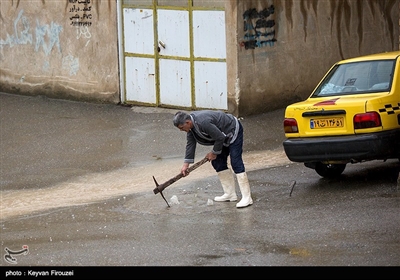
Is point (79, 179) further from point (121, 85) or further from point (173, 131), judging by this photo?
point (121, 85)

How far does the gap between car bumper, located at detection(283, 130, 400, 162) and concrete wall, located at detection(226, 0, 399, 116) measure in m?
4.93

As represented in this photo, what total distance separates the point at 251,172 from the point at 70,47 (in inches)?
270

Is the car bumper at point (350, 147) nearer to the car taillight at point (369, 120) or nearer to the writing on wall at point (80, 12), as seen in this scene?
the car taillight at point (369, 120)

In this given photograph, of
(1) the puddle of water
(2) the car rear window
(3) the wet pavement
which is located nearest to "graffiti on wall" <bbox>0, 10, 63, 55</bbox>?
(3) the wet pavement

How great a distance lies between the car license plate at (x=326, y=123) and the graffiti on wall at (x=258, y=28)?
16.4ft

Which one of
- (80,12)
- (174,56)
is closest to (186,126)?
(174,56)

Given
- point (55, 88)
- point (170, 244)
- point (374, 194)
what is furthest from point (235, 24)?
point (170, 244)

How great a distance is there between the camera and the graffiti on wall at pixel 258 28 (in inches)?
612

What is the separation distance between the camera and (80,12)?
57.8ft

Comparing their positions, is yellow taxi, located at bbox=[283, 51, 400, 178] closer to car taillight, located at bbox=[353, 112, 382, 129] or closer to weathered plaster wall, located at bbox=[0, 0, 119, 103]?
car taillight, located at bbox=[353, 112, 382, 129]

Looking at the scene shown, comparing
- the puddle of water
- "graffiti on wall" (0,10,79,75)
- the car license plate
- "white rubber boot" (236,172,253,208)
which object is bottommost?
the puddle of water

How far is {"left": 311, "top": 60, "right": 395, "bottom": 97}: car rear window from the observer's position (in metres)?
11.0

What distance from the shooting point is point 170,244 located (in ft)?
29.3

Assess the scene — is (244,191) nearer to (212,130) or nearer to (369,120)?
(212,130)
